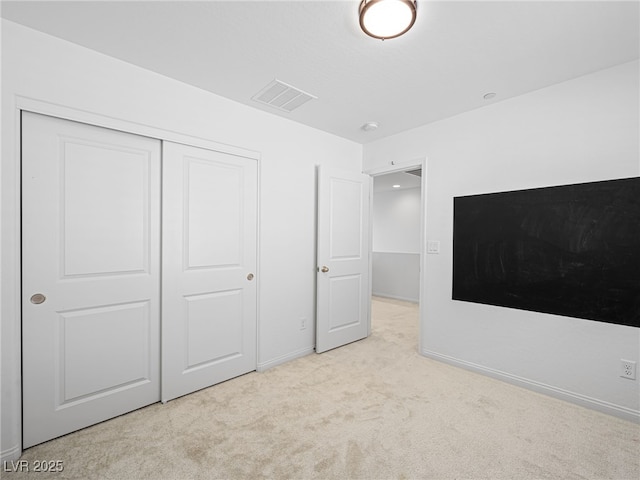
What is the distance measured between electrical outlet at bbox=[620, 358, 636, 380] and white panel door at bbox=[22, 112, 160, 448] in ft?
11.2

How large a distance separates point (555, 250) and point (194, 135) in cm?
307

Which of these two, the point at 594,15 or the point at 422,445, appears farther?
the point at 422,445

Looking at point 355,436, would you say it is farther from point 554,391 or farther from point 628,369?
point 628,369

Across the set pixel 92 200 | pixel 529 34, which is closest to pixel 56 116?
pixel 92 200

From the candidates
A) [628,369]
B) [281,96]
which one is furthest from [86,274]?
[628,369]

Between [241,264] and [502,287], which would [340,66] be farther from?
[502,287]

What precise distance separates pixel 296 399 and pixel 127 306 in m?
1.46

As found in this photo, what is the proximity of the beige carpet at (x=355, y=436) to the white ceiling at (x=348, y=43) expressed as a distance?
8.28 ft

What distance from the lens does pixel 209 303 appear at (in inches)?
102

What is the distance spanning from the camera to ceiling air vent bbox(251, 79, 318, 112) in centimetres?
248

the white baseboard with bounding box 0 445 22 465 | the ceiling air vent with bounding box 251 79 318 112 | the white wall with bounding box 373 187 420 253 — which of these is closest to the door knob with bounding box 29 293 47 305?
the white baseboard with bounding box 0 445 22 465

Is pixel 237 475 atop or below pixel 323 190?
below

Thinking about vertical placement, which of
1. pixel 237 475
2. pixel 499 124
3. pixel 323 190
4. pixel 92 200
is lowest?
pixel 237 475

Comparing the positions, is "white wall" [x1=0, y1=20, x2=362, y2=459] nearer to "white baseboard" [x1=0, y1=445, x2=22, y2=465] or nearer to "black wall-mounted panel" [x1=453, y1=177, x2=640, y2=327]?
"white baseboard" [x1=0, y1=445, x2=22, y2=465]
